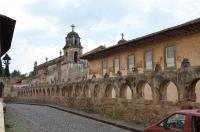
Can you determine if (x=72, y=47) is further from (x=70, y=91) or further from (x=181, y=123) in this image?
(x=181, y=123)

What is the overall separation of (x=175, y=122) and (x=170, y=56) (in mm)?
15894

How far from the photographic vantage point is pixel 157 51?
26.8 meters

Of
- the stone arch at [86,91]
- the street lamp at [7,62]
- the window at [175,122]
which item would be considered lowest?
the window at [175,122]

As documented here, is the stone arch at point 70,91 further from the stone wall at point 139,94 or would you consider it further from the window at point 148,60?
the window at point 148,60

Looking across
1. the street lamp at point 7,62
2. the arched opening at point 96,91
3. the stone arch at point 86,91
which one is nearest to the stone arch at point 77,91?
the stone arch at point 86,91

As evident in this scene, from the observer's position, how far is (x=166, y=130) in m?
10.2

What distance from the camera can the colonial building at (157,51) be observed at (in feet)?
75.5

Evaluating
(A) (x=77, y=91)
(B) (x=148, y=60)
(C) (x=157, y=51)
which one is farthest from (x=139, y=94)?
(A) (x=77, y=91)

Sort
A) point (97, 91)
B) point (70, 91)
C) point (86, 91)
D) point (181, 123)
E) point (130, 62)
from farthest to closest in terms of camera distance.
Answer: point (70, 91)
point (130, 62)
point (86, 91)
point (97, 91)
point (181, 123)

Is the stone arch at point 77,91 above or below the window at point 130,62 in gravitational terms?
below

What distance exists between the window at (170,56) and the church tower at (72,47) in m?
42.0

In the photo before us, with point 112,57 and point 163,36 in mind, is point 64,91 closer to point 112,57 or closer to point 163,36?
point 112,57

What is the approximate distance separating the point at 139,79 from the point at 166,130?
32.9ft

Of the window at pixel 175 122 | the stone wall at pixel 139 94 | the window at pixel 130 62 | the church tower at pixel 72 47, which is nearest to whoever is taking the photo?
the window at pixel 175 122
